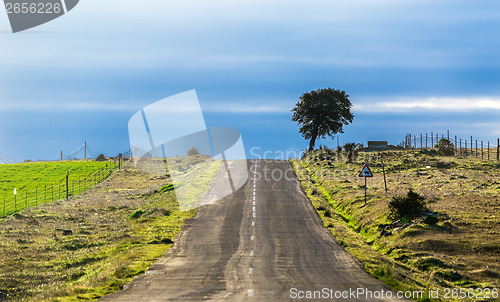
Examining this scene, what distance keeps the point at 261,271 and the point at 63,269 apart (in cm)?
1149

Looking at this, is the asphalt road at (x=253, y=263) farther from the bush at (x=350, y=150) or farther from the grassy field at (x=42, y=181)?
the bush at (x=350, y=150)

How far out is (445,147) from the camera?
89.9 metres

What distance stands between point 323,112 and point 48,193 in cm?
5800

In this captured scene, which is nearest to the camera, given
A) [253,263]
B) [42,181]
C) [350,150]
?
[253,263]

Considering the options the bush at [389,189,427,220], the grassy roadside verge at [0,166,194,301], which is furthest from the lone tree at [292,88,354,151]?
the bush at [389,189,427,220]

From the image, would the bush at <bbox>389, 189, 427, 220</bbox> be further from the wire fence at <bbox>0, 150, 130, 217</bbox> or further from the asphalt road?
the wire fence at <bbox>0, 150, 130, 217</bbox>

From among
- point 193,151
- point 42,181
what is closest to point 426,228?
point 42,181

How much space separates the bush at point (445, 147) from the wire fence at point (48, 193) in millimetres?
53660

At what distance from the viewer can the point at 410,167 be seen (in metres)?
66.3

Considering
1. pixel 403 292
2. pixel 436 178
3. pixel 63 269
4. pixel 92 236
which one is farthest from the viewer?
pixel 436 178

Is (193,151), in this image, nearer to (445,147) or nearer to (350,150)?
(350,150)

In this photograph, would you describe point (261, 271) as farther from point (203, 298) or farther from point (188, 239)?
point (188, 239)

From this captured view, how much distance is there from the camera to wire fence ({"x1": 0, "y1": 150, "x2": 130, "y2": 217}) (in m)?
52.4

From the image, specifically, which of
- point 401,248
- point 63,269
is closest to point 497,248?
point 401,248
